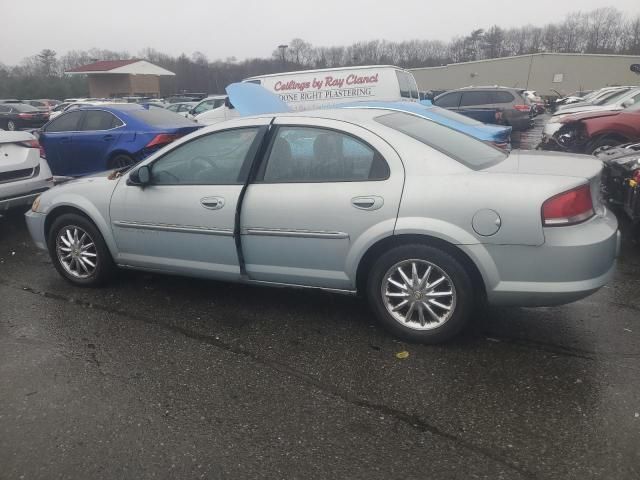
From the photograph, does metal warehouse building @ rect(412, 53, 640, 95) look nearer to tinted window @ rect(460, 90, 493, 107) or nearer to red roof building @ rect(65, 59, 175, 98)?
red roof building @ rect(65, 59, 175, 98)

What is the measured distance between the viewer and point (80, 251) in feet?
15.0

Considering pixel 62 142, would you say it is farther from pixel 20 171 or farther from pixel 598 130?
pixel 598 130

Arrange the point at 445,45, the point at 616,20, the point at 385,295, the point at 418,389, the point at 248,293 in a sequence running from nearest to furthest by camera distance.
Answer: the point at 418,389, the point at 385,295, the point at 248,293, the point at 616,20, the point at 445,45

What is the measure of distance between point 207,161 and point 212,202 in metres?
0.38

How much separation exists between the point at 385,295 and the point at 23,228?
5874 millimetres

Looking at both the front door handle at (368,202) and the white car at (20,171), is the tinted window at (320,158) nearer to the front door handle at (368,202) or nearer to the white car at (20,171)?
the front door handle at (368,202)

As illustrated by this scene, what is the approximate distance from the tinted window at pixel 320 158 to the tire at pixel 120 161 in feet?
18.0

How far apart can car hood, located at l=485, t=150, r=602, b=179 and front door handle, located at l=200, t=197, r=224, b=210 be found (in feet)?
6.10

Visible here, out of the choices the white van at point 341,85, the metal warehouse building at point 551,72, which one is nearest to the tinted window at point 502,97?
the white van at point 341,85

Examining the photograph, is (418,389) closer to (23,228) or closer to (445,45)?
(23,228)

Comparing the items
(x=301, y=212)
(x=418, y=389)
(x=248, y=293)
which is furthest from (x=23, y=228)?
(x=418, y=389)

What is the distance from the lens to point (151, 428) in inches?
105

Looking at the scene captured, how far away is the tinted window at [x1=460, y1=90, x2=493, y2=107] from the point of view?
47.5ft

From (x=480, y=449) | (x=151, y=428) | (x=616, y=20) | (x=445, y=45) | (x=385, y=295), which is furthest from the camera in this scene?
(x=445, y=45)
